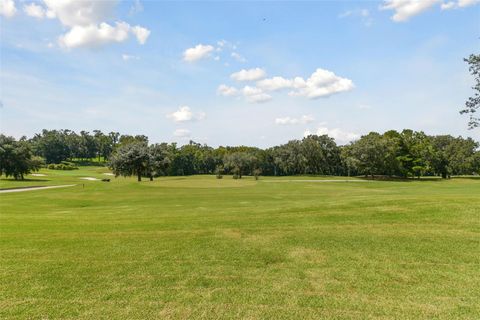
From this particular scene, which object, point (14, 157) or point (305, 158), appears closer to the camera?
point (14, 157)

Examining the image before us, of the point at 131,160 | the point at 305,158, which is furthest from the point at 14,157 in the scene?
the point at 305,158

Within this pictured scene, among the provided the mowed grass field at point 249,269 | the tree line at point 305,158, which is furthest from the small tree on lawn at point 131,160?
the mowed grass field at point 249,269

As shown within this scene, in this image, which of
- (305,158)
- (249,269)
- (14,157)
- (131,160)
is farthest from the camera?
(305,158)

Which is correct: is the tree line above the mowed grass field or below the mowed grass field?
above

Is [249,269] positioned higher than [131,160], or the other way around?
[131,160]

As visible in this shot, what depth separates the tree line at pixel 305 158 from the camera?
6444 cm

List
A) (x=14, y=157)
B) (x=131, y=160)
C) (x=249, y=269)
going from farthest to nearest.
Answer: (x=131, y=160)
(x=14, y=157)
(x=249, y=269)

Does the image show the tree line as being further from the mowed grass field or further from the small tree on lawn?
the mowed grass field

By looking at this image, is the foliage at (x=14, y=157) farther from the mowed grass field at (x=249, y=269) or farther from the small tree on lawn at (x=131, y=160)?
the mowed grass field at (x=249, y=269)

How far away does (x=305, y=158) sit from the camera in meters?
104

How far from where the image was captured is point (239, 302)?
19.2 ft

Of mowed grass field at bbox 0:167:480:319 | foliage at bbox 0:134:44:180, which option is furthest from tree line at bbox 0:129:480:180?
mowed grass field at bbox 0:167:480:319

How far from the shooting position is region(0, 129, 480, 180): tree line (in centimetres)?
6444

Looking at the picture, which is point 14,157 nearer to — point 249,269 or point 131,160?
point 131,160
